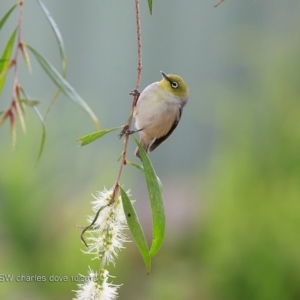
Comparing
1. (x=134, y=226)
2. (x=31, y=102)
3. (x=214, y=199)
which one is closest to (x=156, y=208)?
(x=134, y=226)

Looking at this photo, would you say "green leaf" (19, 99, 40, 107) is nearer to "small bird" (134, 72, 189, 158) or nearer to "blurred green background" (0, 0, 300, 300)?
"small bird" (134, 72, 189, 158)

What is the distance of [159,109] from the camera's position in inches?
50.4

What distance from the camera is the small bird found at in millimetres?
1252

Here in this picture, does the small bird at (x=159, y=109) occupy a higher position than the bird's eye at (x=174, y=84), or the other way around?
the bird's eye at (x=174, y=84)

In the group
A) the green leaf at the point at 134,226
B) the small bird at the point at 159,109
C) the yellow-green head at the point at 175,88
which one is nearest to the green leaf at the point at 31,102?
the green leaf at the point at 134,226

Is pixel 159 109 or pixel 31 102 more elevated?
pixel 159 109

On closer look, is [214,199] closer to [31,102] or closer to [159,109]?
[159,109]

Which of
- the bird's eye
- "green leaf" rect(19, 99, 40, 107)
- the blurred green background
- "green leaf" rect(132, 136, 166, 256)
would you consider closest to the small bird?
the bird's eye

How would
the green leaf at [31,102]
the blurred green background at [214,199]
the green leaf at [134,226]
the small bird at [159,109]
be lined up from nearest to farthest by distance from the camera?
the green leaf at [31,102] → the green leaf at [134,226] → the small bird at [159,109] → the blurred green background at [214,199]

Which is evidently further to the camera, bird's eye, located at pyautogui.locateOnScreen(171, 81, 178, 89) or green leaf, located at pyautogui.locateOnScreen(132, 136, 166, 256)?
bird's eye, located at pyautogui.locateOnScreen(171, 81, 178, 89)

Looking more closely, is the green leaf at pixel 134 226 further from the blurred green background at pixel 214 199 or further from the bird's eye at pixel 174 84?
the blurred green background at pixel 214 199

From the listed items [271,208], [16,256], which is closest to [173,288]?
[271,208]

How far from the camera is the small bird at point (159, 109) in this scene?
1252mm

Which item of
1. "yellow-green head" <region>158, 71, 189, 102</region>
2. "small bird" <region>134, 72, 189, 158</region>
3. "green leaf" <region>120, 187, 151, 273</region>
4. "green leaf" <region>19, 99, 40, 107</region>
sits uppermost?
"yellow-green head" <region>158, 71, 189, 102</region>
